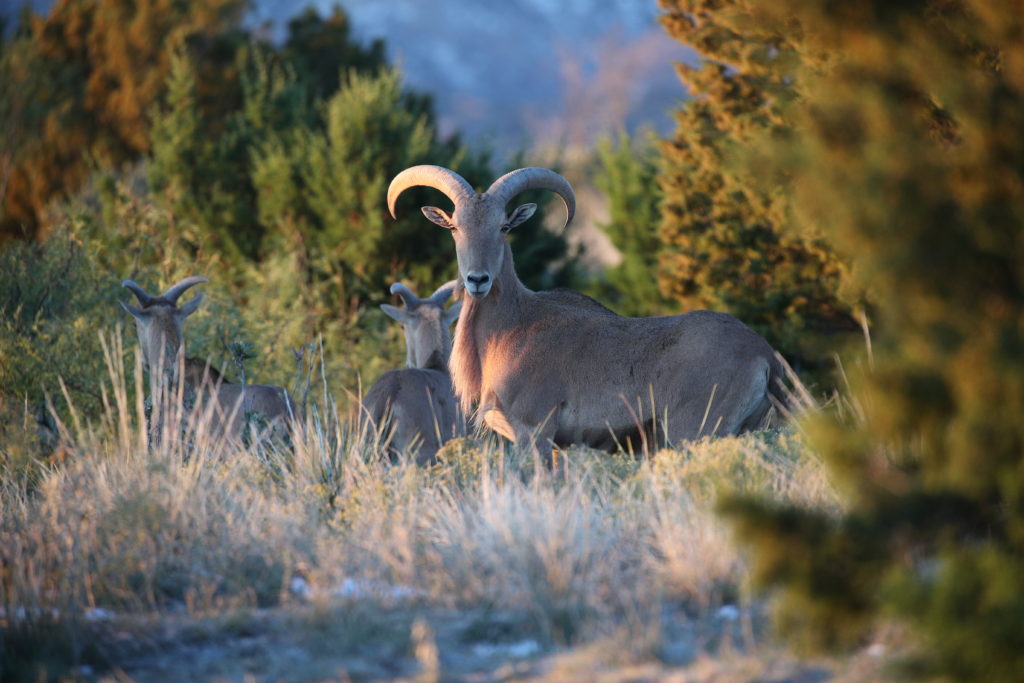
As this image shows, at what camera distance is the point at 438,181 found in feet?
29.7

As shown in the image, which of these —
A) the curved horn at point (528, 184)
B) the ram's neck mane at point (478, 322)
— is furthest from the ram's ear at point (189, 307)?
the curved horn at point (528, 184)

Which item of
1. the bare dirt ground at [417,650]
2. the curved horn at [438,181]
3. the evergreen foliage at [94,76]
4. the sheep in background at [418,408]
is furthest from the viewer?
the evergreen foliage at [94,76]

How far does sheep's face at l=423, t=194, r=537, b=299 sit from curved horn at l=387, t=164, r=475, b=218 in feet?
0.47

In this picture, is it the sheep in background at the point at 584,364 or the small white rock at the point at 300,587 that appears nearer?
the small white rock at the point at 300,587

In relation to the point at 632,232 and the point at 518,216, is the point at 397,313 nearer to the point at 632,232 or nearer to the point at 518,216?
the point at 518,216

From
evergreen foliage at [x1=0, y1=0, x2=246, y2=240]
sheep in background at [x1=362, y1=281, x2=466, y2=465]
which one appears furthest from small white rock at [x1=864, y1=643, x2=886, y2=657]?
evergreen foliage at [x1=0, y1=0, x2=246, y2=240]

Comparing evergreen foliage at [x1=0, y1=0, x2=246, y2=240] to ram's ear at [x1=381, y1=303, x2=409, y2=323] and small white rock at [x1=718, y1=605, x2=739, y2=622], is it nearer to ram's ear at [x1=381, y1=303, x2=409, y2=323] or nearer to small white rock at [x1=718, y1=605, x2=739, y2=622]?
ram's ear at [x1=381, y1=303, x2=409, y2=323]

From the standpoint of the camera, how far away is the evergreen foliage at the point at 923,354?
348cm

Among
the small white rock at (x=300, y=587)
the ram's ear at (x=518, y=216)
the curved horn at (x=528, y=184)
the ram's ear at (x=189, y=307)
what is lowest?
the small white rock at (x=300, y=587)

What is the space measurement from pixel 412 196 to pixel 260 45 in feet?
49.2

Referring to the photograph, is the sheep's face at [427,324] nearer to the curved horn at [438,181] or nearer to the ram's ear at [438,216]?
the curved horn at [438,181]

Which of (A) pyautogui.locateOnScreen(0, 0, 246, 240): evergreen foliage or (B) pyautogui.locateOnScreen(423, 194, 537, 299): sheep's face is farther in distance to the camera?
(A) pyautogui.locateOnScreen(0, 0, 246, 240): evergreen foliage

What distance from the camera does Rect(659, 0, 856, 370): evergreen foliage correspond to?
14.0 metres

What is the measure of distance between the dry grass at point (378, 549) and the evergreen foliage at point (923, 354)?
101 centimetres
